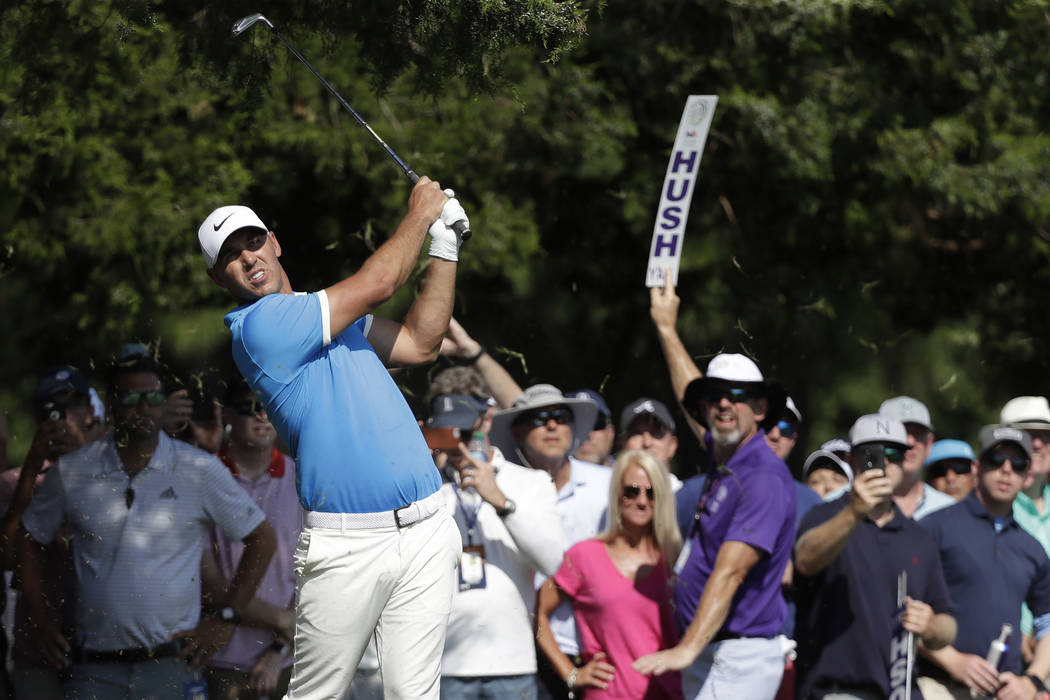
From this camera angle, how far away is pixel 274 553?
6.44 meters

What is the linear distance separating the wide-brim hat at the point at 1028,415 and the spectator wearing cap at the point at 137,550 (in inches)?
190

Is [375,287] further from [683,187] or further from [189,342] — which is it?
[189,342]

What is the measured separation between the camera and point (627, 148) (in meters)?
10.1

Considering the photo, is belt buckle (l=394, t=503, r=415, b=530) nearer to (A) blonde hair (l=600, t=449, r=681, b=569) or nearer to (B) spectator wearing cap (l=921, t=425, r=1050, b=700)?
(A) blonde hair (l=600, t=449, r=681, b=569)

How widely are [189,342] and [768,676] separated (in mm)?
4568

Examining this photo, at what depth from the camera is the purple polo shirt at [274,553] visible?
6473 millimetres

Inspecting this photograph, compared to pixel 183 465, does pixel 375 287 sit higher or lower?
higher

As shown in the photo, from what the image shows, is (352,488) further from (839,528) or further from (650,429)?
(650,429)

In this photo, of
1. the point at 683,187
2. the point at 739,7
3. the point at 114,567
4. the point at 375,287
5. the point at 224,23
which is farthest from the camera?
the point at 739,7

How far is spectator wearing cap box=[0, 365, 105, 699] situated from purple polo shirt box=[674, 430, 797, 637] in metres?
2.66

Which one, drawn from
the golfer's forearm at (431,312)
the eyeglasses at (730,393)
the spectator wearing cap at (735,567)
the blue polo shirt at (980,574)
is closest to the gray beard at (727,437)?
the spectator wearing cap at (735,567)

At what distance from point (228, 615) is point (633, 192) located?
4.83 meters

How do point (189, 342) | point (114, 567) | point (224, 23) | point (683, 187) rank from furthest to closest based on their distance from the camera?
point (189, 342), point (683, 187), point (114, 567), point (224, 23)

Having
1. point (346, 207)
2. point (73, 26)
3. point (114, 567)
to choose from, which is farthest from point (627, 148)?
point (114, 567)
